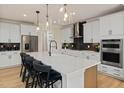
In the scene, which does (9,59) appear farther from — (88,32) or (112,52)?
(112,52)

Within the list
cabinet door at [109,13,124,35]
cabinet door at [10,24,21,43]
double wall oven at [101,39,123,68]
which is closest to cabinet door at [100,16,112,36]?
cabinet door at [109,13,124,35]

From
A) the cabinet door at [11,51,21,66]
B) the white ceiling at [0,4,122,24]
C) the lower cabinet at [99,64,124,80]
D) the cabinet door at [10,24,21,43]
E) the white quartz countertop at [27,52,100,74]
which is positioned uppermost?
the white ceiling at [0,4,122,24]

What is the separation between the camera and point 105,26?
4.66 metres

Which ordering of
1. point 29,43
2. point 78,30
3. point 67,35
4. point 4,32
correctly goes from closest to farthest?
point 4,32, point 29,43, point 78,30, point 67,35

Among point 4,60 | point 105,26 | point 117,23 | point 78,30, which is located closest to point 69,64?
point 117,23

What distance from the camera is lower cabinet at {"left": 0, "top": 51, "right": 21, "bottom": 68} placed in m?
5.61

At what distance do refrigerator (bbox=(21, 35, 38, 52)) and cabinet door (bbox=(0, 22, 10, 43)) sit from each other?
0.76 m

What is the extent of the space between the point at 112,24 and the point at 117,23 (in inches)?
7.9

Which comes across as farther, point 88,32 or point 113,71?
point 88,32

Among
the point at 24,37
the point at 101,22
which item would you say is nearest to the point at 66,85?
the point at 101,22

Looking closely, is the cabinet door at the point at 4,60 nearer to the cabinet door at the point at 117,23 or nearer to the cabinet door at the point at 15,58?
the cabinet door at the point at 15,58

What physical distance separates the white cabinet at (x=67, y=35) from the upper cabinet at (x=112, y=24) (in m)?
2.64

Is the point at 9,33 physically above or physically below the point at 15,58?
above

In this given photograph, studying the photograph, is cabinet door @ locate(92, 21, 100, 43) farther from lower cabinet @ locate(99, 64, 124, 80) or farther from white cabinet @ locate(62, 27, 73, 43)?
white cabinet @ locate(62, 27, 73, 43)
